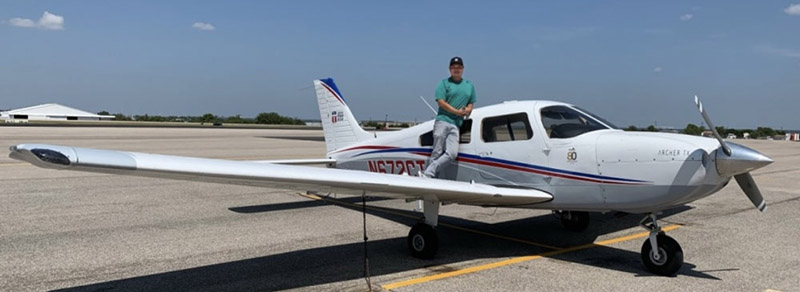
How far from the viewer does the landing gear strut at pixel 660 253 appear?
5.67 m

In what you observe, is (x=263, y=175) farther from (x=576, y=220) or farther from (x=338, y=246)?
(x=576, y=220)

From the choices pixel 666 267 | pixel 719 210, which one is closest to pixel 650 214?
pixel 666 267

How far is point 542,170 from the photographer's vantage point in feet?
20.8

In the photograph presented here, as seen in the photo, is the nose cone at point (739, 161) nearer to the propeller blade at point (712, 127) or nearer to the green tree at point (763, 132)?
the propeller blade at point (712, 127)

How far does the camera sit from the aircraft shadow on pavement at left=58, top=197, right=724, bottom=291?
528cm

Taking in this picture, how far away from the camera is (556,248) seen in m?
7.06

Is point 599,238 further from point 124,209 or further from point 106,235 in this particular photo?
point 124,209

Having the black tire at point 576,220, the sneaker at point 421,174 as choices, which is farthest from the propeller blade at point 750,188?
the sneaker at point 421,174

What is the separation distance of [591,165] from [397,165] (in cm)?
305

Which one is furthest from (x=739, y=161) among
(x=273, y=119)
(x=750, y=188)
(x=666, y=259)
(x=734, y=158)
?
(x=273, y=119)

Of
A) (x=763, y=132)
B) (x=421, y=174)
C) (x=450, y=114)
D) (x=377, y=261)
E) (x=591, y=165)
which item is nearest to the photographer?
(x=591, y=165)

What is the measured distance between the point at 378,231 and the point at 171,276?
10.5ft

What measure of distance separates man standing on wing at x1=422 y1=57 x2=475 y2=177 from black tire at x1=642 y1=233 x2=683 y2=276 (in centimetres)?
252

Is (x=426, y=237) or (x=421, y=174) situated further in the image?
(x=421, y=174)
